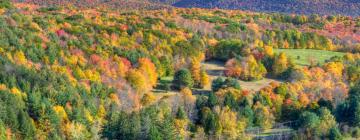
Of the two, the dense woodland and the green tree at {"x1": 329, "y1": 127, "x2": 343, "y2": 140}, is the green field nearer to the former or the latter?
the dense woodland

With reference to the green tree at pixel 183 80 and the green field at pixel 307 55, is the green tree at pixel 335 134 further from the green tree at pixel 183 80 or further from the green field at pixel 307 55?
the green field at pixel 307 55

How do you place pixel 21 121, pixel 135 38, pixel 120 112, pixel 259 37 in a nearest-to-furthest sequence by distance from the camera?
pixel 21 121
pixel 120 112
pixel 135 38
pixel 259 37

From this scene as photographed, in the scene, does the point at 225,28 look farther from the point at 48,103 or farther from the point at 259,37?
the point at 48,103

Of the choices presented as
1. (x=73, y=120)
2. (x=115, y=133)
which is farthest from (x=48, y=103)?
(x=115, y=133)

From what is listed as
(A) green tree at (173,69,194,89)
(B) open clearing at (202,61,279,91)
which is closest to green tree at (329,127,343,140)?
(B) open clearing at (202,61,279,91)

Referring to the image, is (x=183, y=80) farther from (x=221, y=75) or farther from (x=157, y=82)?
(x=221, y=75)

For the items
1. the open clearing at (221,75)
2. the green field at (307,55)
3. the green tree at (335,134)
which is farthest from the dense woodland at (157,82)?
the green field at (307,55)
